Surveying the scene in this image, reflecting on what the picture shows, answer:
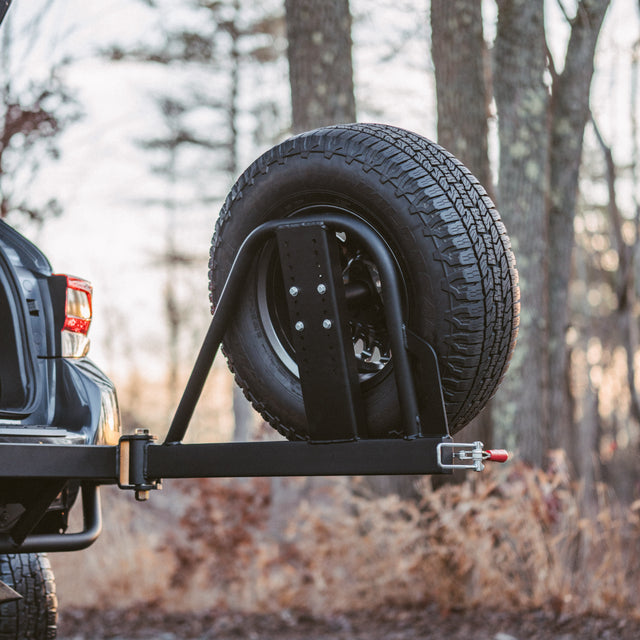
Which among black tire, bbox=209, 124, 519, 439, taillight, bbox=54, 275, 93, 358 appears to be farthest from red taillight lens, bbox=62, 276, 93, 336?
black tire, bbox=209, 124, 519, 439

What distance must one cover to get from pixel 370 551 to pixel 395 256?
16.3 ft

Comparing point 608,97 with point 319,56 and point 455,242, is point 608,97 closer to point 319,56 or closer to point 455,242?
point 319,56

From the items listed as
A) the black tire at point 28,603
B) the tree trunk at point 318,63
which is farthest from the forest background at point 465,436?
the black tire at point 28,603

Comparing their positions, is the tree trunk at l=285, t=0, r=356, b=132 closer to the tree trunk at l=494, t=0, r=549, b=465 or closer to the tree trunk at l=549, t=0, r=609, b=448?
the tree trunk at l=494, t=0, r=549, b=465

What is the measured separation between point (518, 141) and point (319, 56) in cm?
178

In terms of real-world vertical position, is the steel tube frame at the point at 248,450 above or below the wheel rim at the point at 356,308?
below

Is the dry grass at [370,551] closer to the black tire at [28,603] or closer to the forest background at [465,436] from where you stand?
the forest background at [465,436]

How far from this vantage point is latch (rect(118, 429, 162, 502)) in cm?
299

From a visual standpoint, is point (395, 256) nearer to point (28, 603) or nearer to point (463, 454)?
point (463, 454)

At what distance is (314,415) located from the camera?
2752 mm

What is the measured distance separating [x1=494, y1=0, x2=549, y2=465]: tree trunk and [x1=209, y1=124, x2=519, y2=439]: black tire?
4.80m

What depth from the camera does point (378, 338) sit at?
291 centimetres

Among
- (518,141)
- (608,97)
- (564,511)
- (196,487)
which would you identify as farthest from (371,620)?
(608,97)

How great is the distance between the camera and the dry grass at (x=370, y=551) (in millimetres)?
6758
